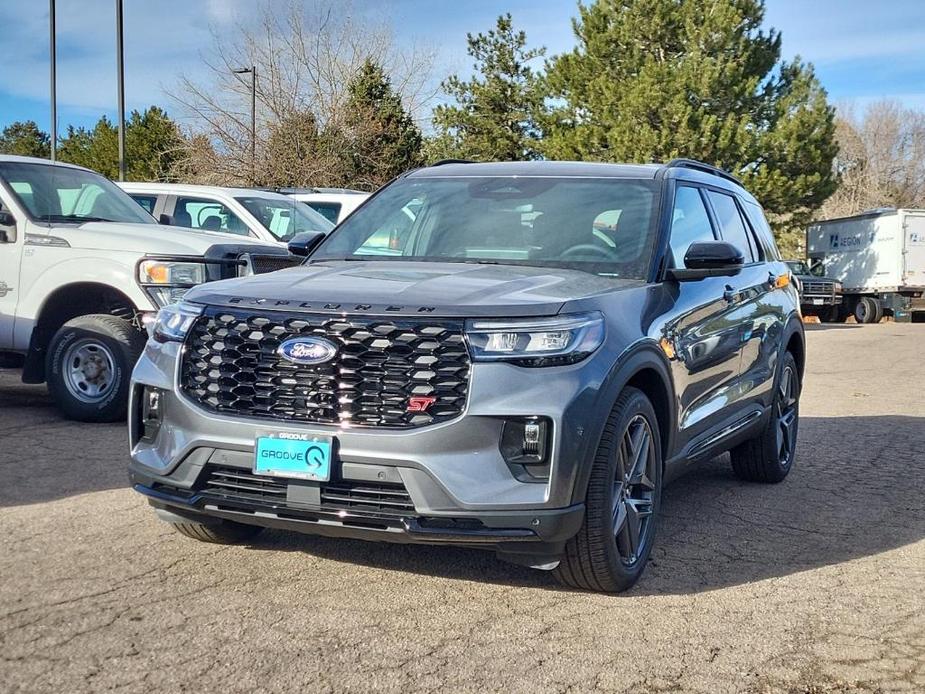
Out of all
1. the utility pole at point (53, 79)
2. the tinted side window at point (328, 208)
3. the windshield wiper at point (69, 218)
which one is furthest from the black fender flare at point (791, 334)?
the utility pole at point (53, 79)

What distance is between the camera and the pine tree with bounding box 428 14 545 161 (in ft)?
148

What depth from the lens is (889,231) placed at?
34.2 m

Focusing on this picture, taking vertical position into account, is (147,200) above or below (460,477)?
above

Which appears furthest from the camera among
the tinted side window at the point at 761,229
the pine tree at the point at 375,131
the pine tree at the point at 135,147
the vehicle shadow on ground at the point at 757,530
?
the pine tree at the point at 135,147

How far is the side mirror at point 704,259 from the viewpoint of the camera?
5129mm

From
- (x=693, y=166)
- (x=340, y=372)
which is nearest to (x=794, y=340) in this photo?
→ (x=693, y=166)

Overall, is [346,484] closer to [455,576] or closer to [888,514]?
[455,576]

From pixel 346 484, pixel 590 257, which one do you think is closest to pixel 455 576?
pixel 346 484

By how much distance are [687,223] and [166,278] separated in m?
4.04

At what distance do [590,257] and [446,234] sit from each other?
2.54 feet

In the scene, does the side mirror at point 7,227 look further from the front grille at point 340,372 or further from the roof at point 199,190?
the front grille at point 340,372

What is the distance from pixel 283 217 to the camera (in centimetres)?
1215

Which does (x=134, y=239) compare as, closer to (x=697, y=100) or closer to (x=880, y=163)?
(x=697, y=100)

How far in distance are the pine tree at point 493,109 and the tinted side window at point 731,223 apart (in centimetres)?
3793
